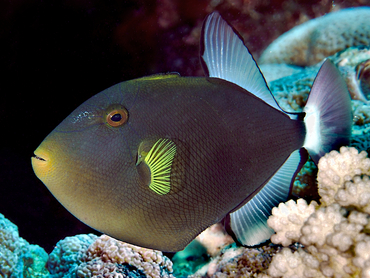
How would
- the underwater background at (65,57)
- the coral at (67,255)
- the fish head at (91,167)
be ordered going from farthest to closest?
the underwater background at (65,57), the coral at (67,255), the fish head at (91,167)

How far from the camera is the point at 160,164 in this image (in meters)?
1.12

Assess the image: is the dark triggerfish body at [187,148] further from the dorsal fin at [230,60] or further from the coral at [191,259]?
the coral at [191,259]

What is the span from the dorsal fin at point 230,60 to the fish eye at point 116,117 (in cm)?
60

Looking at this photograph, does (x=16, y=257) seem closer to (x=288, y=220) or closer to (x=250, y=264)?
(x=250, y=264)

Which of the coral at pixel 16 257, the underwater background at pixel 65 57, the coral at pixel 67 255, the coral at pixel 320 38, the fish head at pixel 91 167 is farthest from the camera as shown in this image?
the coral at pixel 320 38

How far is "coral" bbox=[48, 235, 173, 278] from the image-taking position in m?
1.78

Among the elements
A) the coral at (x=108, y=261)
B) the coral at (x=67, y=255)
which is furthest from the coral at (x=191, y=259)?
the coral at (x=67, y=255)

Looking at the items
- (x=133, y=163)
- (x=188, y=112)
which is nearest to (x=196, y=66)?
(x=188, y=112)

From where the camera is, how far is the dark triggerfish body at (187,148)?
3.63 ft

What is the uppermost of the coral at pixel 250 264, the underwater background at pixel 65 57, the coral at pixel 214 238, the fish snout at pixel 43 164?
the underwater background at pixel 65 57

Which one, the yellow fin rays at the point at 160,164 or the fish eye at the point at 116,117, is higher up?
the fish eye at the point at 116,117

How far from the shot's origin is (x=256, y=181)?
4.60 feet

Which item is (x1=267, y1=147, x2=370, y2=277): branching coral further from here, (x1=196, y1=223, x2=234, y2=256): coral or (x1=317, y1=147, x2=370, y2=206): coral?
(x1=196, y1=223, x2=234, y2=256): coral

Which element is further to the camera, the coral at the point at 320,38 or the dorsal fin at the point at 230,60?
the coral at the point at 320,38
